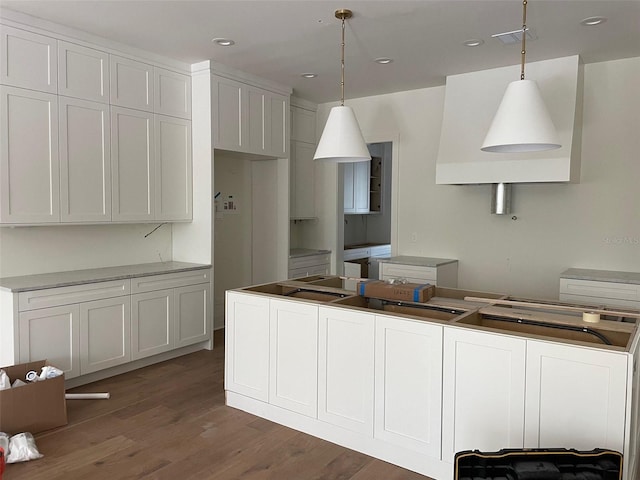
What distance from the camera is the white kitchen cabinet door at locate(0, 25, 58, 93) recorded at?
3363 mm

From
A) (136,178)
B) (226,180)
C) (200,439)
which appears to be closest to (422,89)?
(226,180)

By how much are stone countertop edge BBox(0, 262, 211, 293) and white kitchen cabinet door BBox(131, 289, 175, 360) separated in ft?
0.65

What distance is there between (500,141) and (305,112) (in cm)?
394

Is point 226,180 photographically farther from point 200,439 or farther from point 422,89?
→ point 200,439

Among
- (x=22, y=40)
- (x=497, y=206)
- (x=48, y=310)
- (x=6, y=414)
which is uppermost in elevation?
(x=22, y=40)

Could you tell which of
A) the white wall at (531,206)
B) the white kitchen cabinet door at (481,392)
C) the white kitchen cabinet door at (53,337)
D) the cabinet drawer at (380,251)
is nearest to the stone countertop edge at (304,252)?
the white wall at (531,206)

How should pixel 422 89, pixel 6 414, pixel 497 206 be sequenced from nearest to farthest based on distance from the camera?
pixel 6 414, pixel 497 206, pixel 422 89

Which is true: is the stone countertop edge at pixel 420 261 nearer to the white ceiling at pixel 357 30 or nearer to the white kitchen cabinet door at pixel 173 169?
the white ceiling at pixel 357 30

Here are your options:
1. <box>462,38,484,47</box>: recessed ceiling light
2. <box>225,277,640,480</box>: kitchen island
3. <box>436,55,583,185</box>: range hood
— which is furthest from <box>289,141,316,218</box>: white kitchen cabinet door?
Answer: <box>225,277,640,480</box>: kitchen island

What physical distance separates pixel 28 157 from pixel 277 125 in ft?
8.22

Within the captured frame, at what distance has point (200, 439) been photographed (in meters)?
2.95

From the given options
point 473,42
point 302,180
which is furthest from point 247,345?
point 302,180

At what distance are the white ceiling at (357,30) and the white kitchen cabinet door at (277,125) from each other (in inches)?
18.7

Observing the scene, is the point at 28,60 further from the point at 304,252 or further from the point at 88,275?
the point at 304,252
